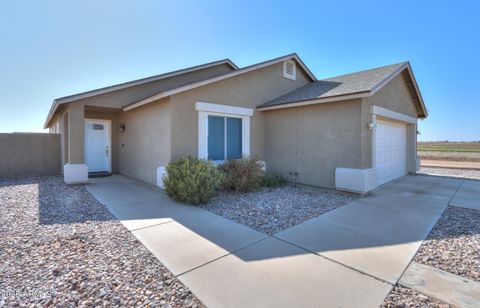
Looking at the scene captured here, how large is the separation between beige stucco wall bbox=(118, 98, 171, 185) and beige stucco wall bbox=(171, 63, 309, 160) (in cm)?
39

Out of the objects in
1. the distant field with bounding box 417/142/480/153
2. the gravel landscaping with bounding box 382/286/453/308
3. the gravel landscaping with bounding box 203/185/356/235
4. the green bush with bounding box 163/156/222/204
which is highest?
the distant field with bounding box 417/142/480/153

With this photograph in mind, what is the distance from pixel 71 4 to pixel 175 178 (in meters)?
7.64

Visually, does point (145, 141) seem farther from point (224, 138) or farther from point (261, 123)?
point (261, 123)

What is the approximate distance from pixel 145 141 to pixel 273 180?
222 inches

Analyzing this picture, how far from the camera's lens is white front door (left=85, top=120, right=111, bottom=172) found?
39.3ft

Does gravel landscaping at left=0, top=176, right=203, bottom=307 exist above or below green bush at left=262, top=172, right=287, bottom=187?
below

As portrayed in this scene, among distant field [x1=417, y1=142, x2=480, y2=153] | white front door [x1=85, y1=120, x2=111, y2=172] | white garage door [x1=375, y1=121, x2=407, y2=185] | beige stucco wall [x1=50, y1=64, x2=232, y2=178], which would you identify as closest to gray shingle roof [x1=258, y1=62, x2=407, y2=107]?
white garage door [x1=375, y1=121, x2=407, y2=185]

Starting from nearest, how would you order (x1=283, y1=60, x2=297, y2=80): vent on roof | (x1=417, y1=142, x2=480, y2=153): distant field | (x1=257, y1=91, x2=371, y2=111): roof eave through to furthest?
(x1=257, y1=91, x2=371, y2=111): roof eave
(x1=283, y1=60, x2=297, y2=80): vent on roof
(x1=417, y1=142, x2=480, y2=153): distant field

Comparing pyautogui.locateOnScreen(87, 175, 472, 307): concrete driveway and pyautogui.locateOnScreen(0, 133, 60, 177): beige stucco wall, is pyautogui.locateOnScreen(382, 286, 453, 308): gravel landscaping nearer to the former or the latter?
pyautogui.locateOnScreen(87, 175, 472, 307): concrete driveway

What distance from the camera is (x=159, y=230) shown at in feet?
15.7

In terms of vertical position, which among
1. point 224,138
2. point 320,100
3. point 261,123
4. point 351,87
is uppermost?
point 351,87

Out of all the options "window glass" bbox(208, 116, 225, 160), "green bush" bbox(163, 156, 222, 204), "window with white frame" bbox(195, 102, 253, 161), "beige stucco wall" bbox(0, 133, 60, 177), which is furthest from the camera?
"beige stucco wall" bbox(0, 133, 60, 177)

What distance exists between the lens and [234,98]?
9.46 metres

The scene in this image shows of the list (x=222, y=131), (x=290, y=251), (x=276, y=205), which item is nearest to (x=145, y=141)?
(x=222, y=131)
